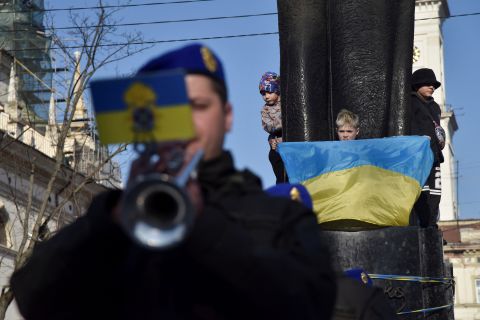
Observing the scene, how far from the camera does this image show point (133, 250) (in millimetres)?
3006

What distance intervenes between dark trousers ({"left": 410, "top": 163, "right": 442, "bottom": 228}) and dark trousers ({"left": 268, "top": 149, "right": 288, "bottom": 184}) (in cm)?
121

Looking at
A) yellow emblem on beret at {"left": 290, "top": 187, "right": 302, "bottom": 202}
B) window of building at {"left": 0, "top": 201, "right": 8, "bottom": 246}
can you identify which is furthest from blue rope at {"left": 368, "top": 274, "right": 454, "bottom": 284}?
window of building at {"left": 0, "top": 201, "right": 8, "bottom": 246}

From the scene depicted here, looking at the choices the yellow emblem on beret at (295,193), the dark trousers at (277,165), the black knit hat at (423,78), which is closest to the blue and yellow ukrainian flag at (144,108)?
→ the yellow emblem on beret at (295,193)

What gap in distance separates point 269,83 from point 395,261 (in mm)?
2965

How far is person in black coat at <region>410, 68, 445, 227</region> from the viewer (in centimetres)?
954

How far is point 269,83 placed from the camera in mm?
11352

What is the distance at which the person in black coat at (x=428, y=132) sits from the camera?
31.3 feet

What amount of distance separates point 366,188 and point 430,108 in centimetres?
189

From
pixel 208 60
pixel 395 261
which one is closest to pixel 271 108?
pixel 395 261

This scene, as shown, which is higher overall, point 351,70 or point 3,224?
point 351,70

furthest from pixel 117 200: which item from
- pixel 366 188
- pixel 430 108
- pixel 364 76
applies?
pixel 430 108

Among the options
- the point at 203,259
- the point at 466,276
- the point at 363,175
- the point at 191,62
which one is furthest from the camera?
the point at 466,276

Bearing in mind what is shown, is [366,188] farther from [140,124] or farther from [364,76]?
[140,124]

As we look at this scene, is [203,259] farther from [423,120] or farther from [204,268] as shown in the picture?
[423,120]
